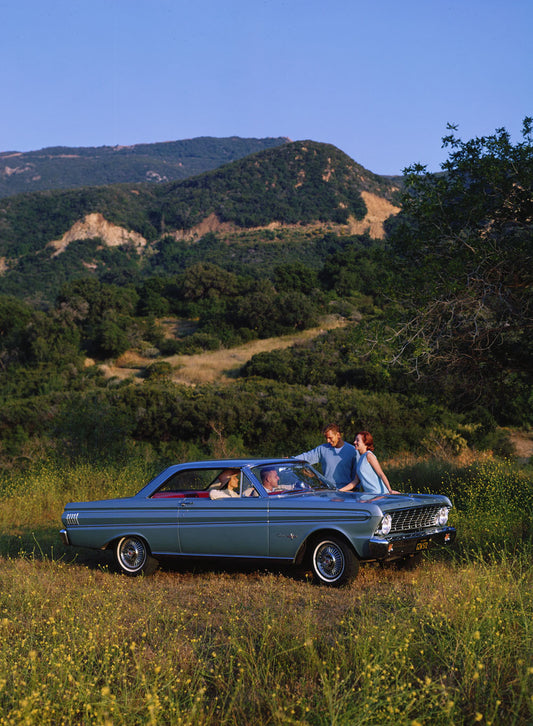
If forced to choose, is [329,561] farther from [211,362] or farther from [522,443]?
[211,362]

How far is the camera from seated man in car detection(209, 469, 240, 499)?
7883 millimetres

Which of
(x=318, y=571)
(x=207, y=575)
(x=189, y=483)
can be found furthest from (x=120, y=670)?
(x=189, y=483)

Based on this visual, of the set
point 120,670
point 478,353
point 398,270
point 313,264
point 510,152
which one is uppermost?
point 313,264

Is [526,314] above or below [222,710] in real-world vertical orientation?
above

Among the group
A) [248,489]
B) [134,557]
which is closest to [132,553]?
[134,557]

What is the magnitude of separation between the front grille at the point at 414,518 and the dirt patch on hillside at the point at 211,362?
32142mm

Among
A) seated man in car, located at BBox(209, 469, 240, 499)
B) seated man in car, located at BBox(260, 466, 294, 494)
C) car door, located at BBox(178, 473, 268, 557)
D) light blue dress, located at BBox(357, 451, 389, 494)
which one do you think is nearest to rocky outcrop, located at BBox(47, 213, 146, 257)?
seated man in car, located at BBox(209, 469, 240, 499)

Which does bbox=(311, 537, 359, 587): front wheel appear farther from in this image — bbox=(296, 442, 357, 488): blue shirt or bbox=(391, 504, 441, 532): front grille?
bbox=(296, 442, 357, 488): blue shirt

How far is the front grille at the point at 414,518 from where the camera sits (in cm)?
700

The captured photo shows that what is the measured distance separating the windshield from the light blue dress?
453 millimetres

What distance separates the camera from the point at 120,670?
4.45m

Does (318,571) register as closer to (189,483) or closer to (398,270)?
(189,483)

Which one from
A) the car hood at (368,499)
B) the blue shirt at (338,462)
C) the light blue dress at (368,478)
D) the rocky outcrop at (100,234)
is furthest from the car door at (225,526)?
the rocky outcrop at (100,234)

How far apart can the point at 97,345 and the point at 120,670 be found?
155ft
